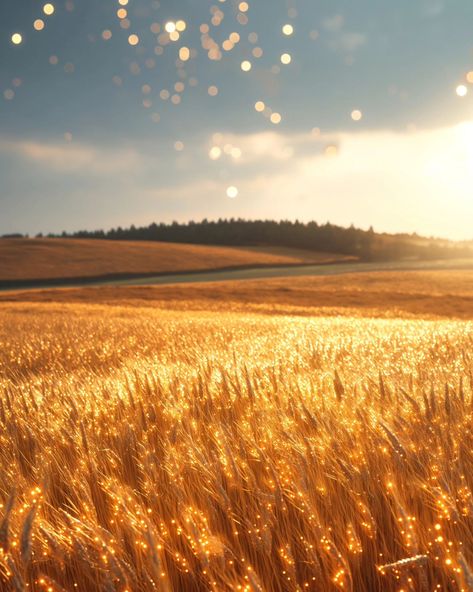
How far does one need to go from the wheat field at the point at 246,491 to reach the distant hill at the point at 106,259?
3940 centimetres

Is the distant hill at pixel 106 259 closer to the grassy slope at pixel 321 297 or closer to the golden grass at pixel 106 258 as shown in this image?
the golden grass at pixel 106 258

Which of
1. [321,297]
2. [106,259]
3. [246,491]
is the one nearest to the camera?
[246,491]

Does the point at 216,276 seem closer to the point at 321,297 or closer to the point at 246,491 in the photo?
the point at 321,297

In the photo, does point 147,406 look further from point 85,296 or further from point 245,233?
point 245,233

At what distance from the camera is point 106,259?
46656 mm

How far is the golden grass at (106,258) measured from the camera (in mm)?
42031

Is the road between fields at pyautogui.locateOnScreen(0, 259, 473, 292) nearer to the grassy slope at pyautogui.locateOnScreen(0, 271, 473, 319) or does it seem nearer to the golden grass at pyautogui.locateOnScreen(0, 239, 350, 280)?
the golden grass at pyautogui.locateOnScreen(0, 239, 350, 280)

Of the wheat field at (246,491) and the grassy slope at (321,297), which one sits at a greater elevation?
the wheat field at (246,491)

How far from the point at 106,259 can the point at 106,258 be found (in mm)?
428

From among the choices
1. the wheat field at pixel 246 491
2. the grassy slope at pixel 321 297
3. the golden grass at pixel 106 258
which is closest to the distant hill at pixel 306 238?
the golden grass at pixel 106 258

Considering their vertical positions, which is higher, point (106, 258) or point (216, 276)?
point (106, 258)

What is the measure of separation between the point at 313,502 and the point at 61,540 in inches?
22.9

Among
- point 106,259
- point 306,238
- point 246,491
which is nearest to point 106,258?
point 106,259

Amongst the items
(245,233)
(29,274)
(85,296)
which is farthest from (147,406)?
(245,233)
